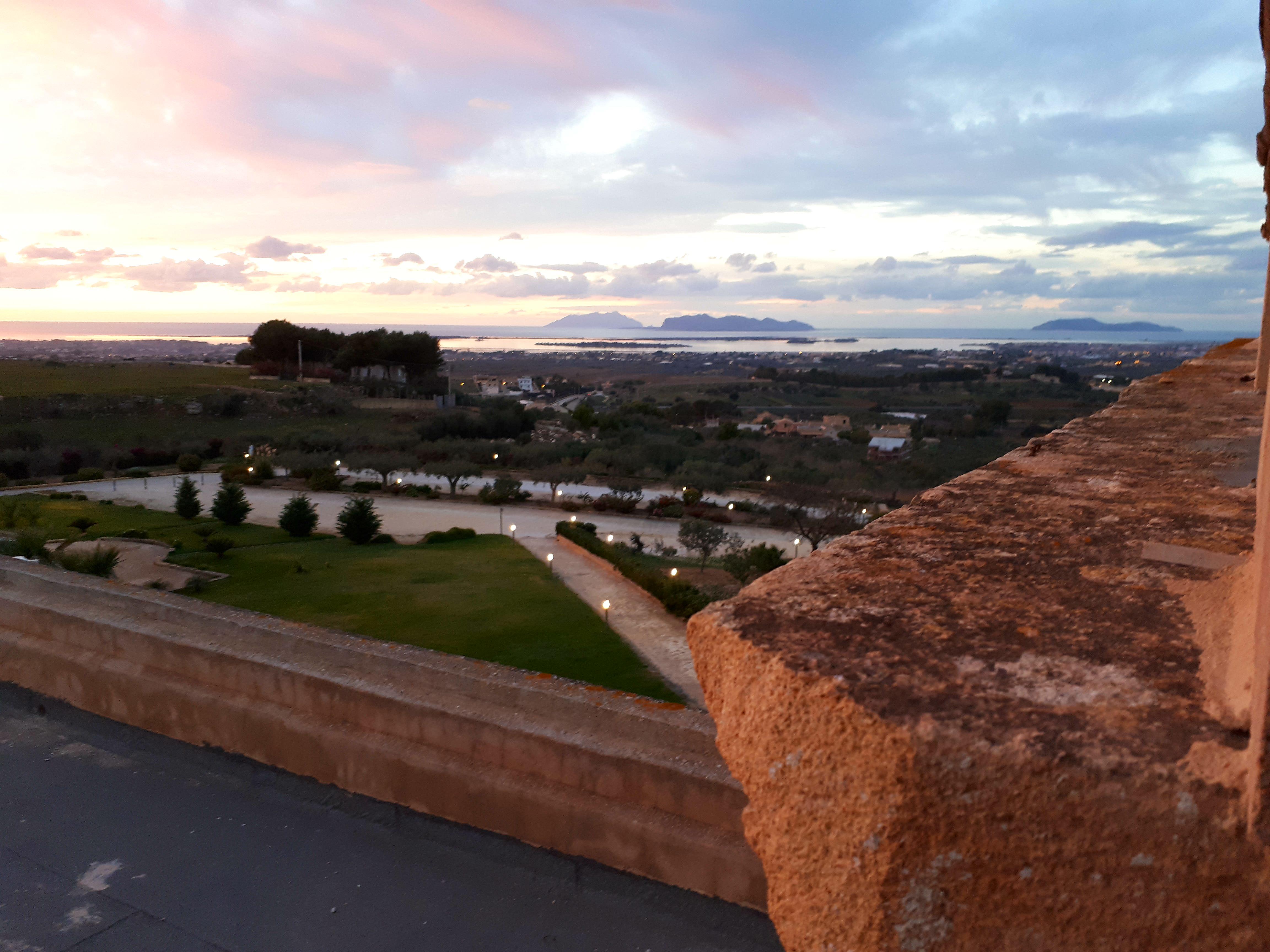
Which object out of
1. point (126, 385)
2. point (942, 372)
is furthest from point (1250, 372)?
point (942, 372)

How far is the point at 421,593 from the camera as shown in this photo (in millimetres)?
15953

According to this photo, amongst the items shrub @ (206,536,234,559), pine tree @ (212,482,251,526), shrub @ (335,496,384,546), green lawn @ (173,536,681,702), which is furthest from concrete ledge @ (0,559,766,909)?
pine tree @ (212,482,251,526)

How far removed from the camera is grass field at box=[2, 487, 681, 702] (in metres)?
13.2

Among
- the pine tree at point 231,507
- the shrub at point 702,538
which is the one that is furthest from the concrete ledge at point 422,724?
the pine tree at point 231,507

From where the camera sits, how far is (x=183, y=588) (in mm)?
15320

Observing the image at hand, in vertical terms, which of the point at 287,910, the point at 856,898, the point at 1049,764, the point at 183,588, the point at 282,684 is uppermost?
the point at 1049,764

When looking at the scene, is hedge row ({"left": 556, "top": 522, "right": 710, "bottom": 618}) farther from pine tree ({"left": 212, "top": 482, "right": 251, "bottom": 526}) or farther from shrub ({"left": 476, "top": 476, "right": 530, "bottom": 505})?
pine tree ({"left": 212, "top": 482, "right": 251, "bottom": 526})

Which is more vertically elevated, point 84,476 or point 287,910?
point 287,910

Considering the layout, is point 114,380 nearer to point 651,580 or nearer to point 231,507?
point 231,507

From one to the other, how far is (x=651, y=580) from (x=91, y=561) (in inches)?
372

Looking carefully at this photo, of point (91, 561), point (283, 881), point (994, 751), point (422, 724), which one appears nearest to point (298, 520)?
point (91, 561)

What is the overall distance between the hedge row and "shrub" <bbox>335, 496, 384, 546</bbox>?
4.71 meters

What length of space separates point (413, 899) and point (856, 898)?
196 cm

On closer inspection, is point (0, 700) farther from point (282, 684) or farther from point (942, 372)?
point (942, 372)
